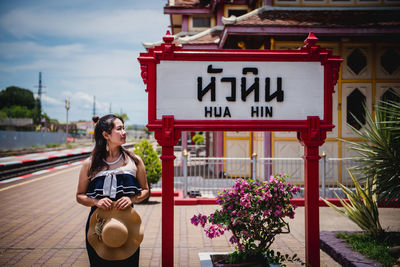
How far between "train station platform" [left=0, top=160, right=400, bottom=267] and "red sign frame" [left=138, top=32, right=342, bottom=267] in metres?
1.30

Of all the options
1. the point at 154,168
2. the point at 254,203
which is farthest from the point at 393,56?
the point at 254,203

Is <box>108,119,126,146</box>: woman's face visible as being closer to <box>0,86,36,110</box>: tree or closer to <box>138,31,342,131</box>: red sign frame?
<box>138,31,342,131</box>: red sign frame

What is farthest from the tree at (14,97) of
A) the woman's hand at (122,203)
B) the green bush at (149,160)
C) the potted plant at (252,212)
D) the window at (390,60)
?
the woman's hand at (122,203)

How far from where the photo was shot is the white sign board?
129 inches

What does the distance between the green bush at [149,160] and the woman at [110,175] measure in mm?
5330

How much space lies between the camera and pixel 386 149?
13.4ft

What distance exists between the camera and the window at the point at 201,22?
18734mm

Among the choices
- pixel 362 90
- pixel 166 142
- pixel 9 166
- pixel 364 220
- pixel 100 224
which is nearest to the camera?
pixel 100 224

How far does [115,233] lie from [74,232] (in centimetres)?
377

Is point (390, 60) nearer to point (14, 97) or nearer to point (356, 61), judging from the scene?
point (356, 61)

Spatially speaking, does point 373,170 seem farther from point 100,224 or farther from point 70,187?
point 70,187

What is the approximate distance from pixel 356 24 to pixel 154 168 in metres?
7.53

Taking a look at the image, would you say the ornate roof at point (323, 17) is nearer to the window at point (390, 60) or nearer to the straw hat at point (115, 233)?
the window at point (390, 60)

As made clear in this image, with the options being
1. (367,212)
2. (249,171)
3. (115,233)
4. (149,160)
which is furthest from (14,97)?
(367,212)
